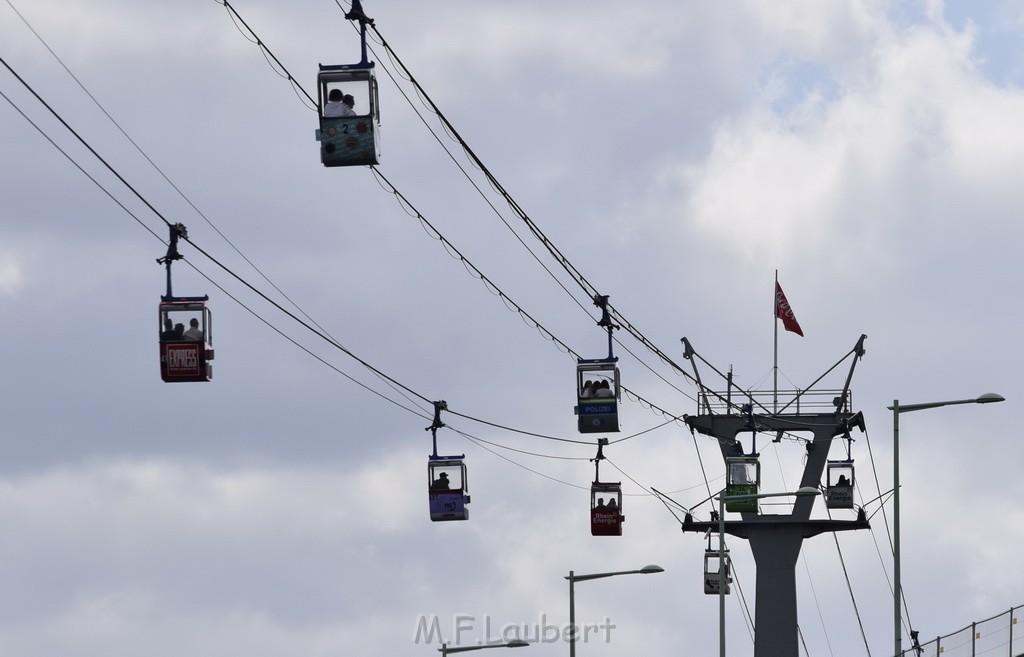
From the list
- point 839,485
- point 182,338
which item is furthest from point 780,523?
point 182,338

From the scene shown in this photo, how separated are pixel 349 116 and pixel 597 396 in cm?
1903

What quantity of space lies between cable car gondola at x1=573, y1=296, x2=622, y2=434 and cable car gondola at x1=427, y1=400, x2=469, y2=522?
3.48 metres

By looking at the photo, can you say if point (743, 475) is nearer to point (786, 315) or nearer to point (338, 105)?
point (786, 315)

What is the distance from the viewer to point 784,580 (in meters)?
77.8

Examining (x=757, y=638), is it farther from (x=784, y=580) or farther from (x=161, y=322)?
(x=161, y=322)

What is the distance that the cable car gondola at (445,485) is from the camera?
53.6 m

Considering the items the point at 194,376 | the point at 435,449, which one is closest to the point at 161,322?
the point at 194,376

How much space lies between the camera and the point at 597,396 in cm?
5216

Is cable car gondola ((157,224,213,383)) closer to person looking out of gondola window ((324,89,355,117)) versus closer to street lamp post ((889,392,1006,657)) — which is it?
person looking out of gondola window ((324,89,355,117))

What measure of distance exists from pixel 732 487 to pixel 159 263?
33.1 meters

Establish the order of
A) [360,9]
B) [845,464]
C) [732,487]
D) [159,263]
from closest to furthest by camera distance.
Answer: [360,9] → [159,263] → [732,487] → [845,464]

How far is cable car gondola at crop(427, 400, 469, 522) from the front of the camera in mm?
53594

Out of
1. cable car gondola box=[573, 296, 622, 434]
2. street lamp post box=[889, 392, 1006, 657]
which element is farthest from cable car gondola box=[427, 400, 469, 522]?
street lamp post box=[889, 392, 1006, 657]

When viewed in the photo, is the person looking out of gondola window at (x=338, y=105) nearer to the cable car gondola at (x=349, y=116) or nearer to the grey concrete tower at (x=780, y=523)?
the cable car gondola at (x=349, y=116)
